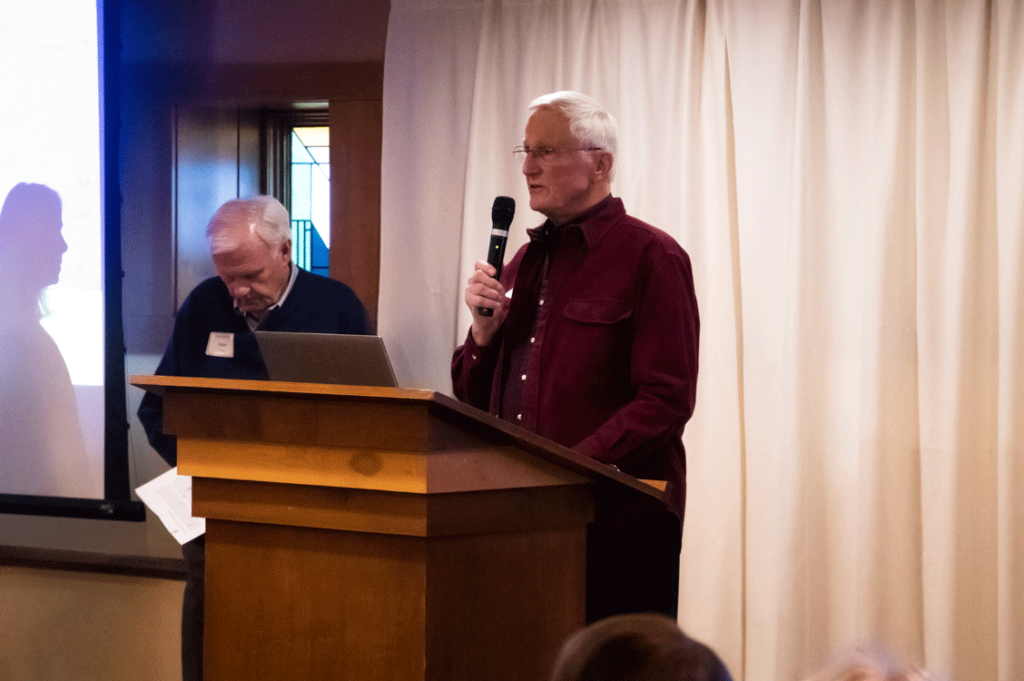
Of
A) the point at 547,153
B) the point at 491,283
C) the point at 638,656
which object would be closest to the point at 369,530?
the point at 638,656

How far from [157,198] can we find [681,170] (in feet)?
6.39

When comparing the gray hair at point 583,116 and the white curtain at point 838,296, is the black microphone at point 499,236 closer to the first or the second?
the gray hair at point 583,116

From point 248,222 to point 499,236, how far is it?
3.58 feet

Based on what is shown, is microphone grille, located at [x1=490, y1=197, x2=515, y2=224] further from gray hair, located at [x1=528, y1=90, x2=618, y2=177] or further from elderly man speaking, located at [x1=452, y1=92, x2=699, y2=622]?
gray hair, located at [x1=528, y1=90, x2=618, y2=177]

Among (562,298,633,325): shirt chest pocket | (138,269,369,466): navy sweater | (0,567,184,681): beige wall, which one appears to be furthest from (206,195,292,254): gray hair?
(0,567,184,681): beige wall

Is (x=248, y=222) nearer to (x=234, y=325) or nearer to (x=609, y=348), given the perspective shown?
(x=234, y=325)

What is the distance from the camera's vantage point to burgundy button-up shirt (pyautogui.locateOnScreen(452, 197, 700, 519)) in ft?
5.71

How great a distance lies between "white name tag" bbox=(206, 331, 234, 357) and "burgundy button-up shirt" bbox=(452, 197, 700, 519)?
99 cm

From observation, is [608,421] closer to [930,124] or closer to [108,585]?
[930,124]

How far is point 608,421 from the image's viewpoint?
1707 mm

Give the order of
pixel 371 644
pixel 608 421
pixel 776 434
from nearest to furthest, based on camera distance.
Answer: pixel 371 644 → pixel 608 421 → pixel 776 434

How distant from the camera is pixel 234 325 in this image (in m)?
2.69

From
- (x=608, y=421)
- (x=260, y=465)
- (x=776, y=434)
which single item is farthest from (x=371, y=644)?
(x=776, y=434)

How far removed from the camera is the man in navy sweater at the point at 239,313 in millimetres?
2625
